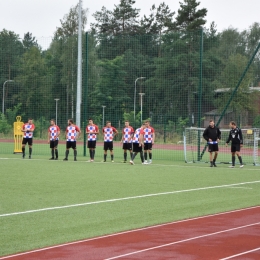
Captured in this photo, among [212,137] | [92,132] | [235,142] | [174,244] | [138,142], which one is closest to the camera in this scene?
[174,244]

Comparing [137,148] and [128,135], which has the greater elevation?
[128,135]

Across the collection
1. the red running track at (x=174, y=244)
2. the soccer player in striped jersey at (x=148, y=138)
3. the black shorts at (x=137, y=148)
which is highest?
the soccer player in striped jersey at (x=148, y=138)

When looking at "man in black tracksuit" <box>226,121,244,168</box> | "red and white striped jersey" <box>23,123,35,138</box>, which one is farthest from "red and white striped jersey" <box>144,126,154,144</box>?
"red and white striped jersey" <box>23,123,35,138</box>

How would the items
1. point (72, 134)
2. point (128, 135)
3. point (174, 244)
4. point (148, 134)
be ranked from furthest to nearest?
point (128, 135)
point (72, 134)
point (148, 134)
point (174, 244)

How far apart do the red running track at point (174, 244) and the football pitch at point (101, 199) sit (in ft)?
1.26

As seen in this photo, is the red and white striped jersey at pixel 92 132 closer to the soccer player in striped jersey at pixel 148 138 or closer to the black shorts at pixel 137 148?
the black shorts at pixel 137 148

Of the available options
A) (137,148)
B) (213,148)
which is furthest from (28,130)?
(213,148)

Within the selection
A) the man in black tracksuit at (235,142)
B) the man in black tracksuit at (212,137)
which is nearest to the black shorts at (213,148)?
the man in black tracksuit at (212,137)

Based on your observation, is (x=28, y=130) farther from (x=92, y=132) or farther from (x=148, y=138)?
(x=148, y=138)

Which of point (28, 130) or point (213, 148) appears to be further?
point (28, 130)

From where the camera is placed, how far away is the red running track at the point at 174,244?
7.57 meters

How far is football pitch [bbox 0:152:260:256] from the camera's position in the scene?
9453 millimetres

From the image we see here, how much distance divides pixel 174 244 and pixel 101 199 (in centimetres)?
511

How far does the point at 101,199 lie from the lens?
13273 millimetres
